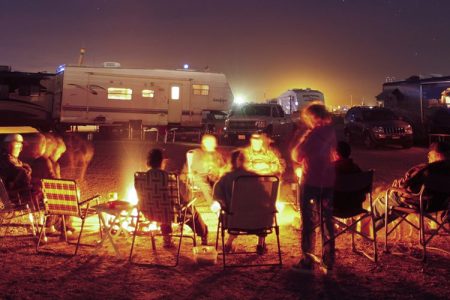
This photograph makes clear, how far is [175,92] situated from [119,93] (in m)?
2.22

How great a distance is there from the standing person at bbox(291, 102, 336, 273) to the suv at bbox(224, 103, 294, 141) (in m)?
11.1

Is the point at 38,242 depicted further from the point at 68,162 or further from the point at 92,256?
the point at 68,162

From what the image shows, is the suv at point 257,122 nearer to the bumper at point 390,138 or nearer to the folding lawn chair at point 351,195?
the bumper at point 390,138

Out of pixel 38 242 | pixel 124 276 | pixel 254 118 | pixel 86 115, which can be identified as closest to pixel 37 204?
pixel 38 242

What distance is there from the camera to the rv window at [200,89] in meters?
19.7

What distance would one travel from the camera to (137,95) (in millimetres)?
19266

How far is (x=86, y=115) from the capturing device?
18.9 metres

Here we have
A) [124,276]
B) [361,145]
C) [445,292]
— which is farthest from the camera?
[361,145]

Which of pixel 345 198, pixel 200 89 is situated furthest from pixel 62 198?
pixel 200 89

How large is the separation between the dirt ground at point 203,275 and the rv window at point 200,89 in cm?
1401

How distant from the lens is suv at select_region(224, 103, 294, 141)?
53.0 feet

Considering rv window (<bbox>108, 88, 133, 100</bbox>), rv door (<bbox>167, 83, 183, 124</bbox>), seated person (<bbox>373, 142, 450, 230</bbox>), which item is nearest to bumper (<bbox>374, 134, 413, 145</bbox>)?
rv door (<bbox>167, 83, 183, 124</bbox>)

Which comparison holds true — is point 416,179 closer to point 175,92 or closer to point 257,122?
point 257,122

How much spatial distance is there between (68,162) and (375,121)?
35.8 ft
